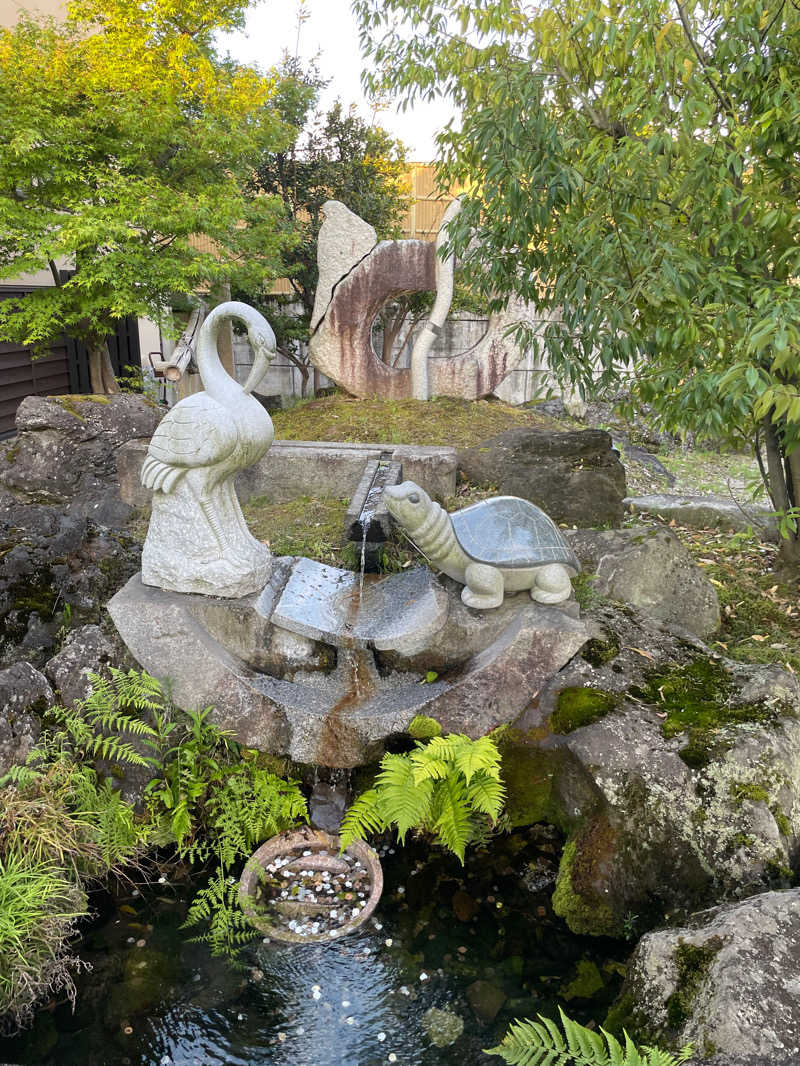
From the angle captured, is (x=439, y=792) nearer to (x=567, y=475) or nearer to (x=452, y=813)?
(x=452, y=813)

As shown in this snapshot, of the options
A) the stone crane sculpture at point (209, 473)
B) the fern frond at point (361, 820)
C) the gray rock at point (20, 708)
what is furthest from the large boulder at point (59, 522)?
the fern frond at point (361, 820)

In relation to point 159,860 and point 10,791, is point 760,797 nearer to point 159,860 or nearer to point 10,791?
point 159,860

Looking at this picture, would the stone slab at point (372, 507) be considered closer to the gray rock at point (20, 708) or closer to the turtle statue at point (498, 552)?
the turtle statue at point (498, 552)

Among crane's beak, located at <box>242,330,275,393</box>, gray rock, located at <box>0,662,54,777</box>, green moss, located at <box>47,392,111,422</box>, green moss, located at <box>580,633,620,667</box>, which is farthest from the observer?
green moss, located at <box>47,392,111,422</box>

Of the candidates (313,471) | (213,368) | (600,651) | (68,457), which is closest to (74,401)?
(68,457)

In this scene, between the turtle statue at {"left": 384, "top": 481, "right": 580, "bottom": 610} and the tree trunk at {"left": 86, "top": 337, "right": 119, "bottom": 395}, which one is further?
the tree trunk at {"left": 86, "top": 337, "right": 119, "bottom": 395}

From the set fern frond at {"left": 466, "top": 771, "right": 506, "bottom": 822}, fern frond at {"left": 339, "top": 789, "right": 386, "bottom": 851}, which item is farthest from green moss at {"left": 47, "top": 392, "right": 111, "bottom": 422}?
fern frond at {"left": 466, "top": 771, "right": 506, "bottom": 822}

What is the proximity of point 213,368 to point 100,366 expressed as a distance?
8783 millimetres

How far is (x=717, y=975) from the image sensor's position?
Answer: 296 centimetres

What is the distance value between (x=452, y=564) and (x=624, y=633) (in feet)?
4.25

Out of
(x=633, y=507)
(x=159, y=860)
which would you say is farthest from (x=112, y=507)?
(x=633, y=507)

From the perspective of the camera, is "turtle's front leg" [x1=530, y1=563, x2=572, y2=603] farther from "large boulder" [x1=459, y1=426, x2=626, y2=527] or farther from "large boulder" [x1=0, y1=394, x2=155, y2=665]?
"large boulder" [x1=0, y1=394, x2=155, y2=665]

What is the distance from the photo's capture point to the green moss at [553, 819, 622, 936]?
155 inches

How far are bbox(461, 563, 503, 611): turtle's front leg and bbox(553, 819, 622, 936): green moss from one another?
5.02ft
